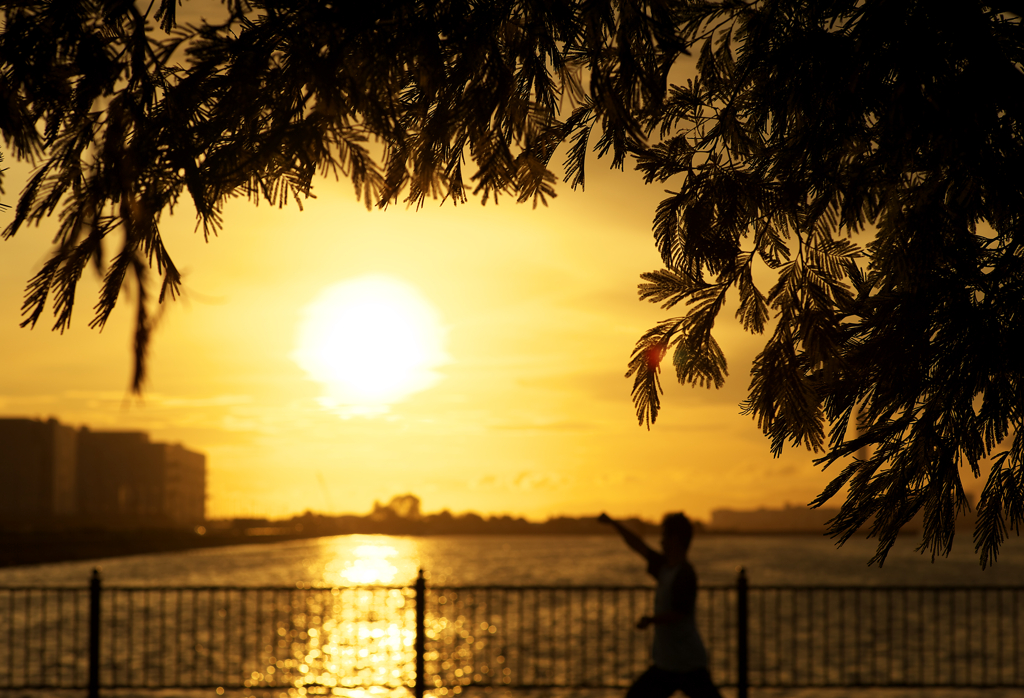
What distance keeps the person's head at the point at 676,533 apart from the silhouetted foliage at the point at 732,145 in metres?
1.98

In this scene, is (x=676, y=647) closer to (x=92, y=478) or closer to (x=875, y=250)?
(x=875, y=250)

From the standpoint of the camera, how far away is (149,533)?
401 feet

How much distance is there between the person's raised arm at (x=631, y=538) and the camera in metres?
6.93

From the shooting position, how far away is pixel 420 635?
28.9ft

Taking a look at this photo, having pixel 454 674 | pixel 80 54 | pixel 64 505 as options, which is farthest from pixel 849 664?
pixel 64 505

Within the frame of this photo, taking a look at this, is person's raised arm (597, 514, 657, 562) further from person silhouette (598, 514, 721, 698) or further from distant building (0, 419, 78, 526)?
distant building (0, 419, 78, 526)

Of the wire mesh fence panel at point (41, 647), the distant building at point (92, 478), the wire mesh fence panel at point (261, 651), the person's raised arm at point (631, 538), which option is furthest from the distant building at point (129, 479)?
the person's raised arm at point (631, 538)

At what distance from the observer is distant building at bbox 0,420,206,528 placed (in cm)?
11650

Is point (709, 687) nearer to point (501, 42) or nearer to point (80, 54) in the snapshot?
point (501, 42)

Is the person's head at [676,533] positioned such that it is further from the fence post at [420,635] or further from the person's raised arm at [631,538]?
the fence post at [420,635]

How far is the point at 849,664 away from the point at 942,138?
21.2 meters

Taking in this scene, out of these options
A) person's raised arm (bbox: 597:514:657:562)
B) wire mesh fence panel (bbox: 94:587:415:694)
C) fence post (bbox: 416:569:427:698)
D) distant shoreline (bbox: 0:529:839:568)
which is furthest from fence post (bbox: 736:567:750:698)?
distant shoreline (bbox: 0:529:839:568)

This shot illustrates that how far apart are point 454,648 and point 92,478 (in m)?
145

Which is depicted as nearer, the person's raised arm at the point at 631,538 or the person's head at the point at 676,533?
the person's head at the point at 676,533
